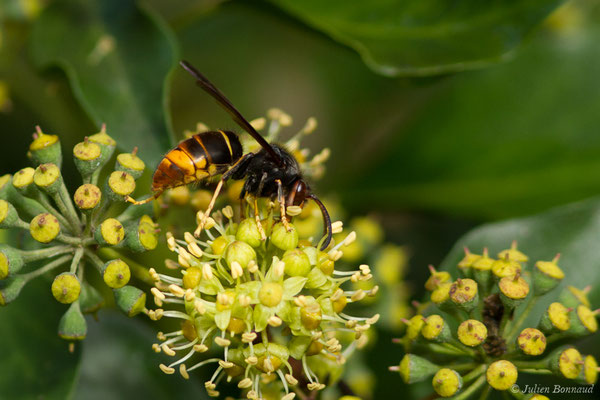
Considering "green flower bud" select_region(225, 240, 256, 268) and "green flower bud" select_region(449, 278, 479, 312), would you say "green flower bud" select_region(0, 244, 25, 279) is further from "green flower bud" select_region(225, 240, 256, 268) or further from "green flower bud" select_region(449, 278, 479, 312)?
"green flower bud" select_region(449, 278, 479, 312)

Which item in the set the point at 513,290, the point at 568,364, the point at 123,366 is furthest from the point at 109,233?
the point at 568,364

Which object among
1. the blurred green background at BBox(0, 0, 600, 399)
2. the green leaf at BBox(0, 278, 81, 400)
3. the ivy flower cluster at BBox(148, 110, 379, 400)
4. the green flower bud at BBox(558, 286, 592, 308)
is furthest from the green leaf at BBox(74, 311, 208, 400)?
the green flower bud at BBox(558, 286, 592, 308)

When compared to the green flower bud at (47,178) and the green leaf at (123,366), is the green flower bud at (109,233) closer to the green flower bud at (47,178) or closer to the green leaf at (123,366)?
the green flower bud at (47,178)

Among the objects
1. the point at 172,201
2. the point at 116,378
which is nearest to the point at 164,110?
the point at 172,201

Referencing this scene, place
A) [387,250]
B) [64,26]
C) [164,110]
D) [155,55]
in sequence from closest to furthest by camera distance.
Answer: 1. [164,110]
2. [155,55]
3. [64,26]
4. [387,250]

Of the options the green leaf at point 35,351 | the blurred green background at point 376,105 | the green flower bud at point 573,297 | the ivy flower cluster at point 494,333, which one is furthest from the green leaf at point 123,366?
the green flower bud at point 573,297

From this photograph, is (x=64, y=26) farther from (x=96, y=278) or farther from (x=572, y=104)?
(x=572, y=104)
